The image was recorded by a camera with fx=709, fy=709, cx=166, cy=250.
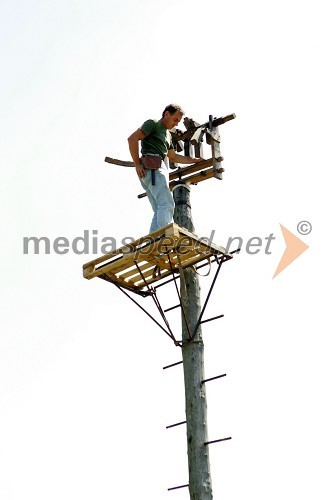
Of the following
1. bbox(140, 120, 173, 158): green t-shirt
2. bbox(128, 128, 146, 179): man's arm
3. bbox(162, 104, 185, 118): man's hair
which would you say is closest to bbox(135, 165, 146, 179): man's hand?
bbox(128, 128, 146, 179): man's arm

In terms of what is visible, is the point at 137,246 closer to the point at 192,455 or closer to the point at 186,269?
the point at 186,269

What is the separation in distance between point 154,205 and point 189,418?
2.36m

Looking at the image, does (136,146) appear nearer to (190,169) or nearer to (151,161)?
(151,161)

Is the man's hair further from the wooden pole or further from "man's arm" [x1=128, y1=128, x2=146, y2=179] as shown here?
the wooden pole

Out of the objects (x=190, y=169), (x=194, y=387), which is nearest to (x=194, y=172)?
(x=190, y=169)

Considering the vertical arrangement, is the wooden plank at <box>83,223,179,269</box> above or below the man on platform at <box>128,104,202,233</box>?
below

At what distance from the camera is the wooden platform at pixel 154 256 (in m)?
7.20

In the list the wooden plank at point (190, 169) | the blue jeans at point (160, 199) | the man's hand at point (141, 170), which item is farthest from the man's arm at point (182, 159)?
the man's hand at point (141, 170)

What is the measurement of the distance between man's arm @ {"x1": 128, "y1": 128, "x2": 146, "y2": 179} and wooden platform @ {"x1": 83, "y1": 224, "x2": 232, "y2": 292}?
96cm

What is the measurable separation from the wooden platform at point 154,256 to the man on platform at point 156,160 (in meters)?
0.30

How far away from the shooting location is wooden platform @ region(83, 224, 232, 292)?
7.20m

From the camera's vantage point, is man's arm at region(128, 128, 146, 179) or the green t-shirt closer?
man's arm at region(128, 128, 146, 179)

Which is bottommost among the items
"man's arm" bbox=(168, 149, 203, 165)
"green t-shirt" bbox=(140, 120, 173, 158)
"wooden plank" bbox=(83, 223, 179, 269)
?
"wooden plank" bbox=(83, 223, 179, 269)

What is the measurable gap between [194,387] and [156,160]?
2498 millimetres
